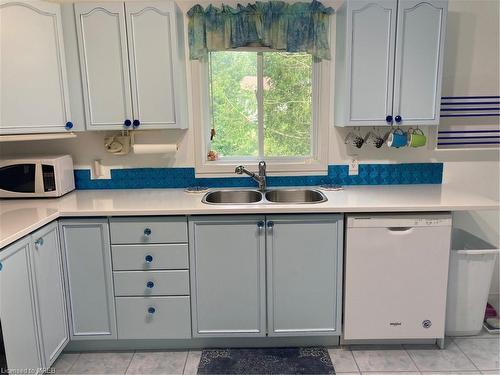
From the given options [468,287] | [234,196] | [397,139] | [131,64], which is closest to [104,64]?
[131,64]

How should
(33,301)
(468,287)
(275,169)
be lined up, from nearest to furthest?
(33,301), (468,287), (275,169)

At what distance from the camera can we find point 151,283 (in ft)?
7.82

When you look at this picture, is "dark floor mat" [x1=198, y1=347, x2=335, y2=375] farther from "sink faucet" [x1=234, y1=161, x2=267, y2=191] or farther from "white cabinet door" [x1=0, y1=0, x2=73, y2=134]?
"white cabinet door" [x1=0, y1=0, x2=73, y2=134]

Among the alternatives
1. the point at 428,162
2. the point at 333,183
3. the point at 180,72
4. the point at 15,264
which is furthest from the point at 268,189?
the point at 15,264

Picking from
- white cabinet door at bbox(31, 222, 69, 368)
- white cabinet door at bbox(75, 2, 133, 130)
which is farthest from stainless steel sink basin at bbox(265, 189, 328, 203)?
white cabinet door at bbox(31, 222, 69, 368)

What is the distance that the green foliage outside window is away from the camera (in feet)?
9.41

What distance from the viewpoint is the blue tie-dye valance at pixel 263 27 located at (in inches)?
105

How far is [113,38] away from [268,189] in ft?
4.60

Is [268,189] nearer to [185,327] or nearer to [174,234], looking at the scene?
[174,234]

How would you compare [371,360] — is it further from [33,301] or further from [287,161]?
[33,301]

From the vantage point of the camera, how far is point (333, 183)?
9.58 ft

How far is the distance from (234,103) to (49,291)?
1.72 metres

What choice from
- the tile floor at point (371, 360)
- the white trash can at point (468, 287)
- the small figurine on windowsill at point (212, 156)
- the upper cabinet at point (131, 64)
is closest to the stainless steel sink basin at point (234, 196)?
the small figurine on windowsill at point (212, 156)

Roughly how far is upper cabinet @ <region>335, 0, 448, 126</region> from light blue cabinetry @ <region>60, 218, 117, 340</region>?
67.4 inches
